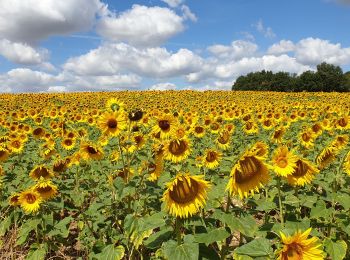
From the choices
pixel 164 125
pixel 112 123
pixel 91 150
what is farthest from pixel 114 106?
pixel 91 150

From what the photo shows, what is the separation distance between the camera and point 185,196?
3.52 metres

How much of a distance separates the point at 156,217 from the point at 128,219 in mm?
531

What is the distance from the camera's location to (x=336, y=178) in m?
4.93

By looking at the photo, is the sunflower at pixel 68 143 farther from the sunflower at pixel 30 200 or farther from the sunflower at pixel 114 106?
the sunflower at pixel 30 200

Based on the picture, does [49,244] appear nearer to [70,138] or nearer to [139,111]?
[139,111]

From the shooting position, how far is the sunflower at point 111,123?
5828 mm

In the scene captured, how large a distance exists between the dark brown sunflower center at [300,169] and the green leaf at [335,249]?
74 centimetres

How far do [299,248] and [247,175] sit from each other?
863 mm

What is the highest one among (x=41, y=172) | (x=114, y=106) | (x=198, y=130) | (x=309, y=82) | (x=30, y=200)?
(x=309, y=82)

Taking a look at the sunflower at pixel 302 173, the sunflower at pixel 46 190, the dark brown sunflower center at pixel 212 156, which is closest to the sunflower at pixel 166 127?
the dark brown sunflower center at pixel 212 156

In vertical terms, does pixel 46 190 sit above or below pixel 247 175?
below

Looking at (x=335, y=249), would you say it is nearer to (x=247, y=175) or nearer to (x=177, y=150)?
(x=247, y=175)

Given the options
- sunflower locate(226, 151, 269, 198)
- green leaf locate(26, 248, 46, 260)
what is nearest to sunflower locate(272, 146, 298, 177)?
sunflower locate(226, 151, 269, 198)

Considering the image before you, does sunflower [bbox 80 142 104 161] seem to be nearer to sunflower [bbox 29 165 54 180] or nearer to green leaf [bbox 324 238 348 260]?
sunflower [bbox 29 165 54 180]
